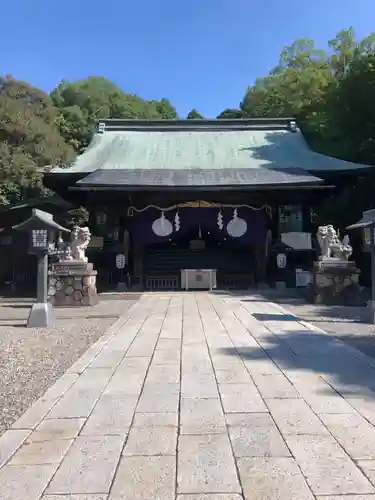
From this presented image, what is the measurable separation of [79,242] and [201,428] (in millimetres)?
8832

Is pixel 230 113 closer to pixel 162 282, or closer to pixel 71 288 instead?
pixel 162 282

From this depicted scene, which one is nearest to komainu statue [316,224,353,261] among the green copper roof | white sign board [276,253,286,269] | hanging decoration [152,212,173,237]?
white sign board [276,253,286,269]

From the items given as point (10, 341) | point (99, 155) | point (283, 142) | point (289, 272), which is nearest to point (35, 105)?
point (99, 155)

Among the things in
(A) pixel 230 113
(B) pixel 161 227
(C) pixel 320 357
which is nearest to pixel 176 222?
(B) pixel 161 227

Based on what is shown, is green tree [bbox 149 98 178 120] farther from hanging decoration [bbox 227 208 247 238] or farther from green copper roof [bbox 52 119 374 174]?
hanging decoration [bbox 227 208 247 238]

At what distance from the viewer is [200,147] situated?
1789cm

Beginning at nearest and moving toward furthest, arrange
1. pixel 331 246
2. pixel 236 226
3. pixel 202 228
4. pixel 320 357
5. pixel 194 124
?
1. pixel 320 357
2. pixel 331 246
3. pixel 236 226
4. pixel 202 228
5. pixel 194 124

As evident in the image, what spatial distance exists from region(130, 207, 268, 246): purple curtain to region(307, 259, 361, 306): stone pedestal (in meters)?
4.00

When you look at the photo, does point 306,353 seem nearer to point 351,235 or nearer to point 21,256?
point 351,235

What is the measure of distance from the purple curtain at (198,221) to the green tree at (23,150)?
5562mm

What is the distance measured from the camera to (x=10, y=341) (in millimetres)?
6344

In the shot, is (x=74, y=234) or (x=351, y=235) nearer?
(x=74, y=234)

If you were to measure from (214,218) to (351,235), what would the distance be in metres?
5.46

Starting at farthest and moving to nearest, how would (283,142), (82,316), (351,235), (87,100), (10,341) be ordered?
(87,100) < (283,142) < (351,235) < (82,316) < (10,341)
